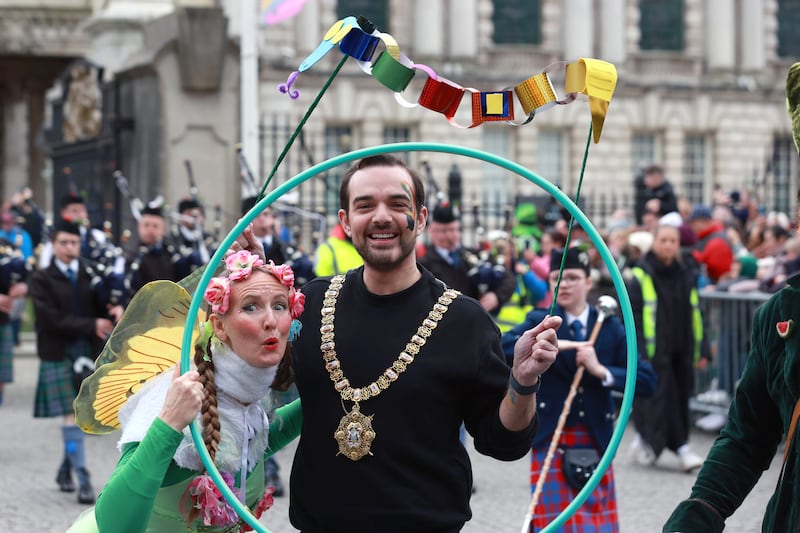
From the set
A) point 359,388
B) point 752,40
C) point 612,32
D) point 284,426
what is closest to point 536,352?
point 359,388

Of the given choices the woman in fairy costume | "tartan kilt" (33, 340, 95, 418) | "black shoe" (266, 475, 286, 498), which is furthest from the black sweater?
"tartan kilt" (33, 340, 95, 418)

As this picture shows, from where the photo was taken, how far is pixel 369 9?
132ft

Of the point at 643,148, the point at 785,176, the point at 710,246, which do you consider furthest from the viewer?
the point at 643,148

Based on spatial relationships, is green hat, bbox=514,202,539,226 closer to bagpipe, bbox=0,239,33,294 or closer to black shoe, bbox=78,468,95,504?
bagpipe, bbox=0,239,33,294

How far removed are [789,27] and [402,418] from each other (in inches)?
1699

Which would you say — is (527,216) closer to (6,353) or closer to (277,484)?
(6,353)

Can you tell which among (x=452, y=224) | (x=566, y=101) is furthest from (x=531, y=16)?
(x=566, y=101)

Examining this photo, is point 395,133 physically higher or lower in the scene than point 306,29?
lower

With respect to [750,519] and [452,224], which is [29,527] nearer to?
[452,224]

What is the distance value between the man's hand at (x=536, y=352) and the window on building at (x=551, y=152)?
3679 cm

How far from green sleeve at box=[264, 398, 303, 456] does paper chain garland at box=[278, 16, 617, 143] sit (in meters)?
1.05

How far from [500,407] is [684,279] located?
7321mm

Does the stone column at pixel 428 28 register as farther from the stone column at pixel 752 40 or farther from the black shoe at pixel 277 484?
the black shoe at pixel 277 484

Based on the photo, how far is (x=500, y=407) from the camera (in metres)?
3.68
